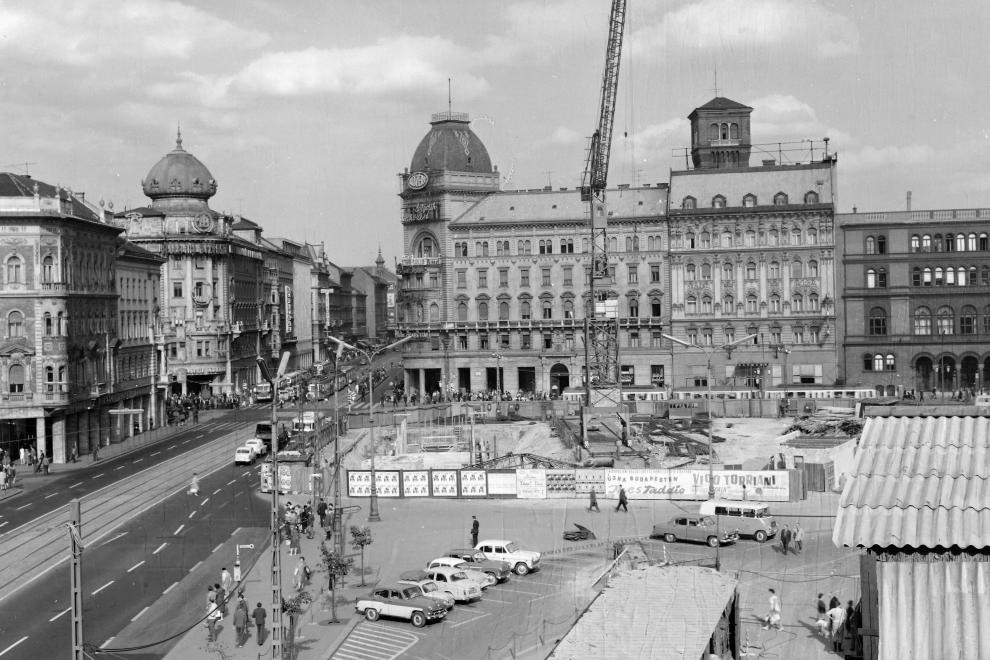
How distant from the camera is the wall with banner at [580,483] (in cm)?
6225

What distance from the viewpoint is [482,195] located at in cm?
13050

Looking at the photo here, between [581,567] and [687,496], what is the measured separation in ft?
59.4

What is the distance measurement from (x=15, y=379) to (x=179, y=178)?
53.9 metres

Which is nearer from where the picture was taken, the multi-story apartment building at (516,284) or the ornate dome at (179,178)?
the multi-story apartment building at (516,284)

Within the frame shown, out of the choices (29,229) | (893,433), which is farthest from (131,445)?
(893,433)

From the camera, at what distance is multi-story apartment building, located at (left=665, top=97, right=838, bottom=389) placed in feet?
394

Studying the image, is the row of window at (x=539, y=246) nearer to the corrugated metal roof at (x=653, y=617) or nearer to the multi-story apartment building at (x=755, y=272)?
the multi-story apartment building at (x=755, y=272)

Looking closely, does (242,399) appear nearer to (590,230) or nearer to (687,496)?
(590,230)

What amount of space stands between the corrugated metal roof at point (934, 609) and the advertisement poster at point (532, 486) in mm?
50912

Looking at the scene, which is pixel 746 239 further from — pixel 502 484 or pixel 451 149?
pixel 502 484

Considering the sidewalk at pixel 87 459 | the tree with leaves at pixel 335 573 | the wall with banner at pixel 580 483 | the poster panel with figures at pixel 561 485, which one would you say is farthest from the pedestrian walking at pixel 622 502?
the sidewalk at pixel 87 459

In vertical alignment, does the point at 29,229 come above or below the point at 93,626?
above

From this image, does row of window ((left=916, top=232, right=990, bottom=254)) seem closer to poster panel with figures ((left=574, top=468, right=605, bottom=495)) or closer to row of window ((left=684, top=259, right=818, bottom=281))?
row of window ((left=684, top=259, right=818, bottom=281))

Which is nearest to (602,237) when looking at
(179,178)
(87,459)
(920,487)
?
(179,178)
